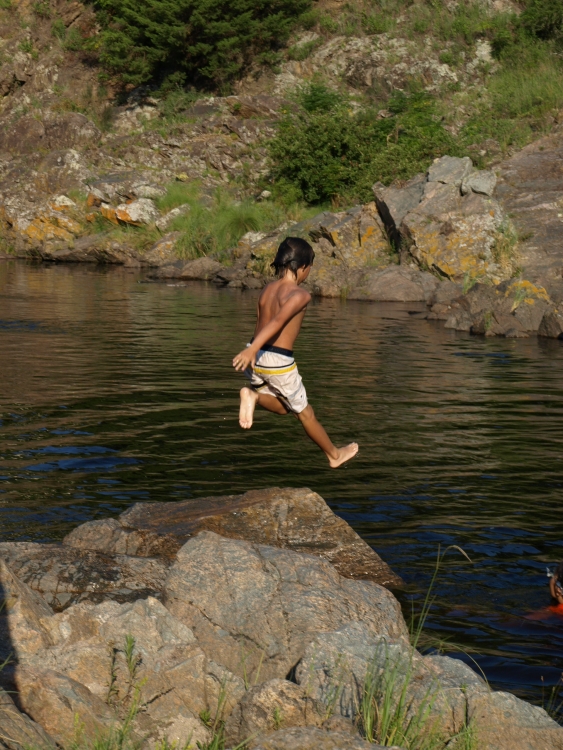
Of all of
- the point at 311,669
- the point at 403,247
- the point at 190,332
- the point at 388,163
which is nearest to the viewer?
the point at 311,669

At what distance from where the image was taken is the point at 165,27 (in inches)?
1453

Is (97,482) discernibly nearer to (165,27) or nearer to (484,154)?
(484,154)

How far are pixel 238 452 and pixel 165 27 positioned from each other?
31662 millimetres

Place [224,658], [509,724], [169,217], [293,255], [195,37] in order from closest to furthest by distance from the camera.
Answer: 1. [509,724]
2. [224,658]
3. [293,255]
4. [169,217]
5. [195,37]

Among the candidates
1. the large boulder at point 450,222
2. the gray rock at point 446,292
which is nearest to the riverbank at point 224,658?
the gray rock at point 446,292

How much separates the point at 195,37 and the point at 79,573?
36938 mm

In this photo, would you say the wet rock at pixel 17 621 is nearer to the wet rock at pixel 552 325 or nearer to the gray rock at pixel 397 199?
the wet rock at pixel 552 325

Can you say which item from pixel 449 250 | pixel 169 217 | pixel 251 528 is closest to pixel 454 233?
pixel 449 250

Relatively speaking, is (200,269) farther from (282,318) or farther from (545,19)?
(282,318)

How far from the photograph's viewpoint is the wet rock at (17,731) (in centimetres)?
290

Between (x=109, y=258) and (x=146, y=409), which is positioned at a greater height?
(x=109, y=258)

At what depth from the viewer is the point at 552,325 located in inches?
674

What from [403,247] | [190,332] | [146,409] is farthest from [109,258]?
[146,409]

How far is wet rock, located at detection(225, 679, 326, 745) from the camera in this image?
3.38 meters
